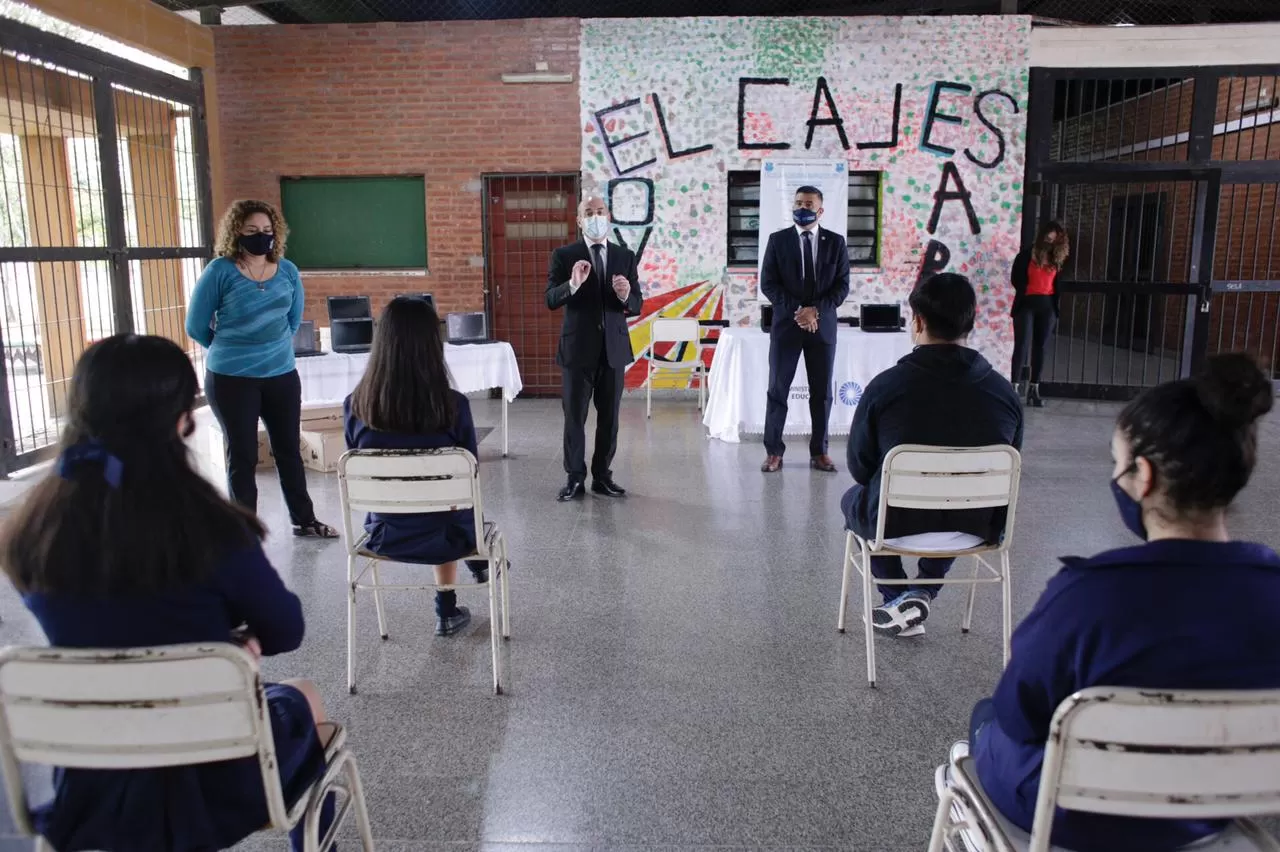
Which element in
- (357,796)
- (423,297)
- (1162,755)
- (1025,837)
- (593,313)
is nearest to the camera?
(1162,755)

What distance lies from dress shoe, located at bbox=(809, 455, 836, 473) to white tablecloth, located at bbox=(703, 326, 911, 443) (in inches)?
28.0

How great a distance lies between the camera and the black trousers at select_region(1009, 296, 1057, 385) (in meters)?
7.89

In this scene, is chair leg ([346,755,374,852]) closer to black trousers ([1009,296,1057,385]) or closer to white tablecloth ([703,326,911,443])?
white tablecloth ([703,326,911,443])

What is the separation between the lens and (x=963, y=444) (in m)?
2.82

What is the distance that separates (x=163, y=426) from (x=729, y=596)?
2.56 meters

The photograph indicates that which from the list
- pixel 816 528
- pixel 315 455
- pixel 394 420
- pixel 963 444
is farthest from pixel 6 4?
pixel 963 444

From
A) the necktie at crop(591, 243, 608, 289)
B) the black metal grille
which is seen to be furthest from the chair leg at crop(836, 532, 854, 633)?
the black metal grille

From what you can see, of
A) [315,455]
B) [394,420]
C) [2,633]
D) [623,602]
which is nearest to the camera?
[394,420]

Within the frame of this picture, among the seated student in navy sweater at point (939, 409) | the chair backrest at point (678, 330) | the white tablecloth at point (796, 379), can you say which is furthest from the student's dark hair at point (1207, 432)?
the chair backrest at point (678, 330)

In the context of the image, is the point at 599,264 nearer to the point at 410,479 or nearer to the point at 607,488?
the point at 607,488

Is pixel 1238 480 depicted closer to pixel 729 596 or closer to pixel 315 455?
pixel 729 596

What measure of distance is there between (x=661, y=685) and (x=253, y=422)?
2.23 meters

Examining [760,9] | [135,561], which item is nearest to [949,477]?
[135,561]

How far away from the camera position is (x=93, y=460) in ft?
4.66
